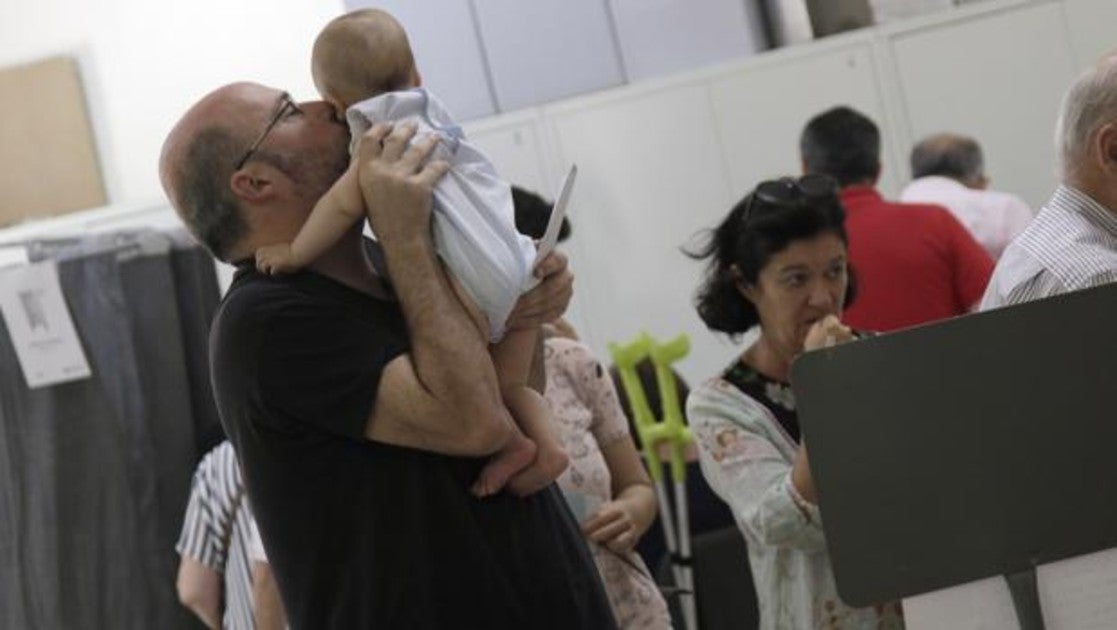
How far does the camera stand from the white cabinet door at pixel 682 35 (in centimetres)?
446

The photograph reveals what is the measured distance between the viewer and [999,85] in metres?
4.39

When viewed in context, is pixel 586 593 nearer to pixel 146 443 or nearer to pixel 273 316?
pixel 273 316

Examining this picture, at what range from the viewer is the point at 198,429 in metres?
3.44

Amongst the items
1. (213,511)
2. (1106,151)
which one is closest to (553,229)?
(1106,151)

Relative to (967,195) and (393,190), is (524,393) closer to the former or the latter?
(393,190)

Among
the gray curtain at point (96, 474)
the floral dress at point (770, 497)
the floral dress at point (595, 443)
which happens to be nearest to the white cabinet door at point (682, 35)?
the gray curtain at point (96, 474)

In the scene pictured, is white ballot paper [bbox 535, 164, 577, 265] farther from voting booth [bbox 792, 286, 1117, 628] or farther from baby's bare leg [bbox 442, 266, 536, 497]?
voting booth [bbox 792, 286, 1117, 628]

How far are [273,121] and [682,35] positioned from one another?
9.22 feet

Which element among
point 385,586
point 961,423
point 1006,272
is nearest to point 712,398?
point 1006,272

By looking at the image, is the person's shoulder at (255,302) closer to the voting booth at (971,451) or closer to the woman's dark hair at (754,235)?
the voting booth at (971,451)

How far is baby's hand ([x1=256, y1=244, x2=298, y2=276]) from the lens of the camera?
68.7 inches

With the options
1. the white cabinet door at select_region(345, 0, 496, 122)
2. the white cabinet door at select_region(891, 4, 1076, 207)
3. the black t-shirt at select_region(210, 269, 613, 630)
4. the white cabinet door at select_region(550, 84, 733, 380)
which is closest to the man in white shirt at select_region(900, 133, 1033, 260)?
the white cabinet door at select_region(891, 4, 1076, 207)

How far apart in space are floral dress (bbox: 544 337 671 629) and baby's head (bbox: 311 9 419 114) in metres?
0.79

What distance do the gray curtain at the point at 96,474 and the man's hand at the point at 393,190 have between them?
1.78m
